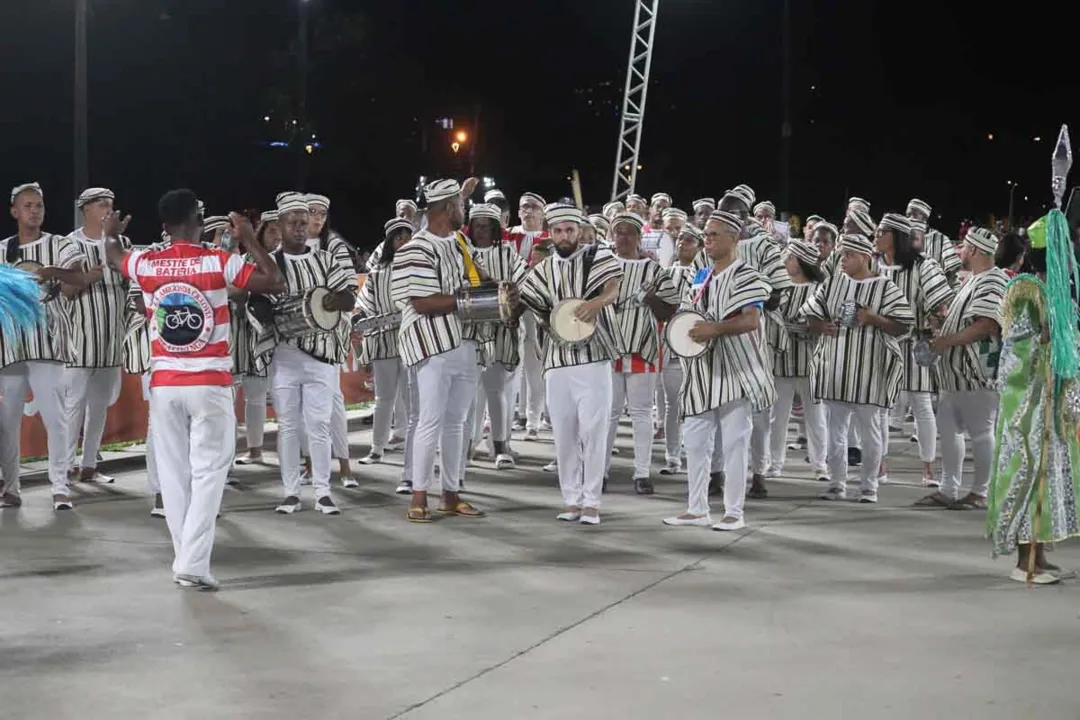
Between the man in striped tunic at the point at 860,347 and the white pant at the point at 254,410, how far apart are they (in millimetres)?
5184

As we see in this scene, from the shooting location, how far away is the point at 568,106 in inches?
2104

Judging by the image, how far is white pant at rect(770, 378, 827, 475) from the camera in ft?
44.9

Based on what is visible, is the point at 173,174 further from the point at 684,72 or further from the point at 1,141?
the point at 684,72

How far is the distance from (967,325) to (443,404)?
3962 mm

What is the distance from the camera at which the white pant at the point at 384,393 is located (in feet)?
47.9

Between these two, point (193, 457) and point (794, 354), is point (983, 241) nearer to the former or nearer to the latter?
point (794, 354)

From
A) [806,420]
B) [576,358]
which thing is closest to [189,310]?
[576,358]

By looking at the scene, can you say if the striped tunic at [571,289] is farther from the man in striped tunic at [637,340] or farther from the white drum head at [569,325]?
the man in striped tunic at [637,340]

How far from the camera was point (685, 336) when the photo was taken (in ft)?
34.6

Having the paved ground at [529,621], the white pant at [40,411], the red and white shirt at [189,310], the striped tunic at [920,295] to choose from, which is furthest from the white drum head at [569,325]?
the white pant at [40,411]

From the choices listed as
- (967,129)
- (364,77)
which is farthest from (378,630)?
(967,129)

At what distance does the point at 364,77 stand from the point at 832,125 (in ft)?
51.7

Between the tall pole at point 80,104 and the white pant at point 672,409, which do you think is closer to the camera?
the white pant at point 672,409

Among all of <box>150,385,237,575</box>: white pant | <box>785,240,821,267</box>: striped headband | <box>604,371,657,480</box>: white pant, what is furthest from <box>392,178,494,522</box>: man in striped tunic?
<box>785,240,821,267</box>: striped headband
